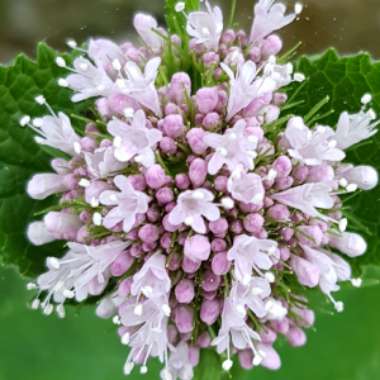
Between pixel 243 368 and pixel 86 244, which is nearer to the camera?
pixel 86 244

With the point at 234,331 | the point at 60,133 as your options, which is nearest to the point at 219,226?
the point at 234,331

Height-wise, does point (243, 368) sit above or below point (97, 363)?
below

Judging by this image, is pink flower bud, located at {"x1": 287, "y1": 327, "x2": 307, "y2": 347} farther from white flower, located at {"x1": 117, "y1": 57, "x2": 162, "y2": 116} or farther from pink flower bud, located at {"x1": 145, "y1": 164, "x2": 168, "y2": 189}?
white flower, located at {"x1": 117, "y1": 57, "x2": 162, "y2": 116}

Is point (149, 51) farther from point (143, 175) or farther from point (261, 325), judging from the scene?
point (261, 325)

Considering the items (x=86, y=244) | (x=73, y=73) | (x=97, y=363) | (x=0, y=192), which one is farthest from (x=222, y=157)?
(x=97, y=363)

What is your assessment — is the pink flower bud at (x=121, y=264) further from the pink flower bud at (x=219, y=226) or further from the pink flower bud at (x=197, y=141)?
the pink flower bud at (x=197, y=141)
